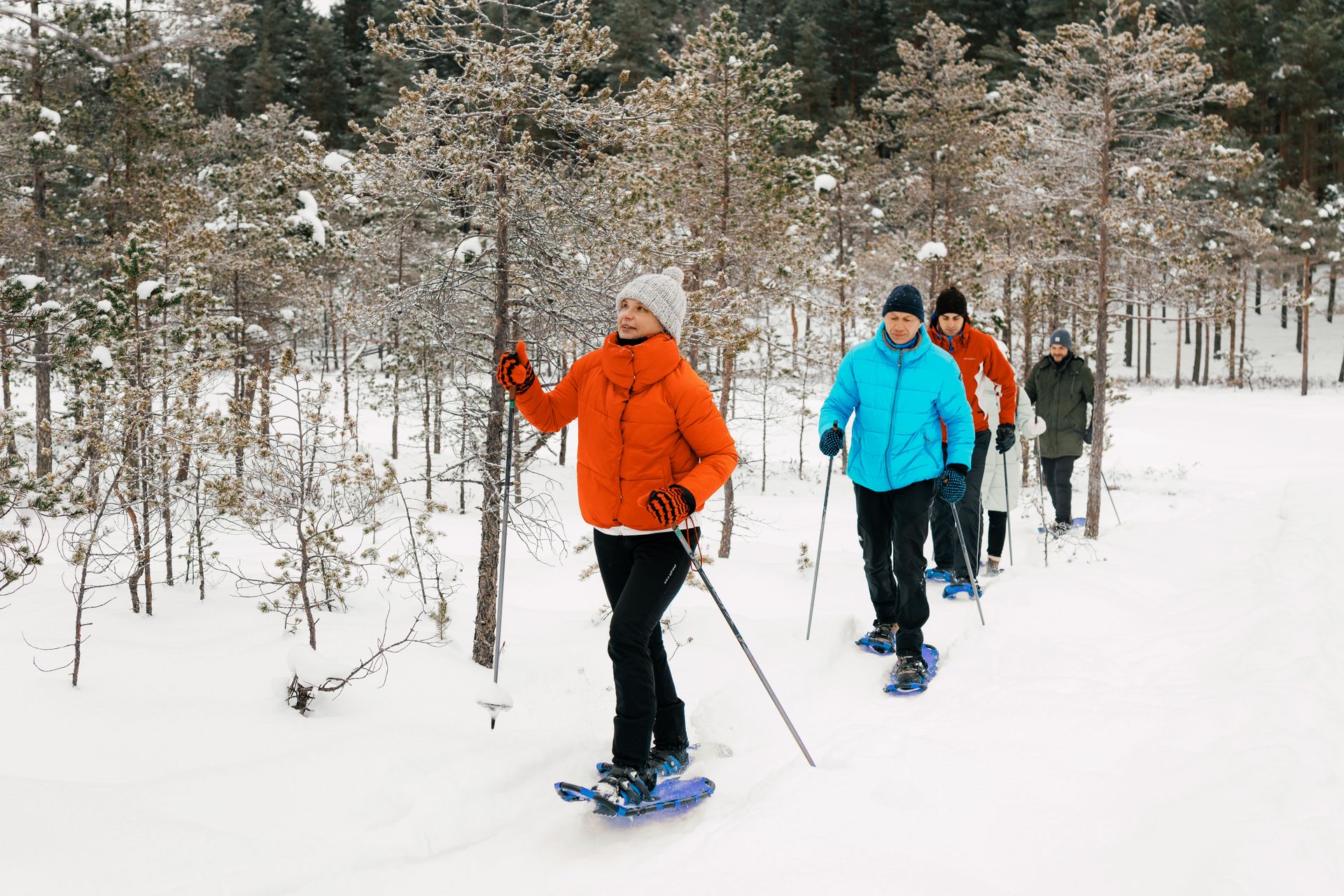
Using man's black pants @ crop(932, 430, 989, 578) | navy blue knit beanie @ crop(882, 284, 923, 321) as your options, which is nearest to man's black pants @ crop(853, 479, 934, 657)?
navy blue knit beanie @ crop(882, 284, 923, 321)

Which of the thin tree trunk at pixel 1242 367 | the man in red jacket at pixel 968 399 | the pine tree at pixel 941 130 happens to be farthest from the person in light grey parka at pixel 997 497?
the thin tree trunk at pixel 1242 367

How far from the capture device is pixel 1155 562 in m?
8.08

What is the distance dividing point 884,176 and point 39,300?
26.6 meters

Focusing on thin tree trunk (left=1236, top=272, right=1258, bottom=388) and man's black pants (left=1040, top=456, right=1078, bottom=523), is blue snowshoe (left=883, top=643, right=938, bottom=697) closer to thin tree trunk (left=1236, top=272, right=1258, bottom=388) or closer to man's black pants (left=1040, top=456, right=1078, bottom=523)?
man's black pants (left=1040, top=456, right=1078, bottom=523)

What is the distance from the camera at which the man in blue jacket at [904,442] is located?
5.04 meters

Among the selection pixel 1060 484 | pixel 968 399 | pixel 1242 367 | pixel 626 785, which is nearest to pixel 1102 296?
pixel 1060 484

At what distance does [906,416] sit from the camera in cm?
509

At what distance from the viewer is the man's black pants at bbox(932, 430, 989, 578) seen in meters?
7.03

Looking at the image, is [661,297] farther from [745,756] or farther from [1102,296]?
[1102,296]

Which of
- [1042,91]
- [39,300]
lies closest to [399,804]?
[39,300]

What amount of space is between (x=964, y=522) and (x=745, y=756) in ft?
13.1

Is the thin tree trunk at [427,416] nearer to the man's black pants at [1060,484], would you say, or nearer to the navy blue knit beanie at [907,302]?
the navy blue knit beanie at [907,302]

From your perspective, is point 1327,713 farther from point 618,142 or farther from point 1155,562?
point 618,142

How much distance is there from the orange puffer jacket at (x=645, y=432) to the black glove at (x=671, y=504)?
0.13 metres
